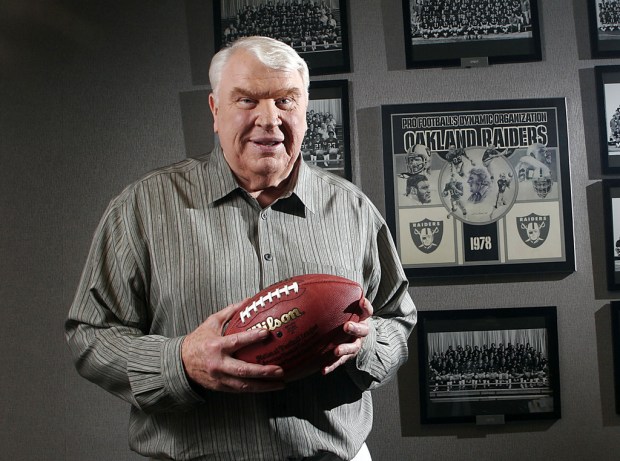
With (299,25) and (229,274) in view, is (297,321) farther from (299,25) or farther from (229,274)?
(299,25)

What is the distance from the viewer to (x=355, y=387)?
1.27m

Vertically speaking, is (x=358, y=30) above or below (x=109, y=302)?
above

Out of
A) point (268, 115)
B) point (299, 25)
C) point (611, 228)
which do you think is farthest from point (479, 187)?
point (268, 115)

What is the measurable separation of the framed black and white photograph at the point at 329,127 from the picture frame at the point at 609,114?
72 centimetres

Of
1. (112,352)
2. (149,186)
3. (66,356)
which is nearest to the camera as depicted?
(112,352)

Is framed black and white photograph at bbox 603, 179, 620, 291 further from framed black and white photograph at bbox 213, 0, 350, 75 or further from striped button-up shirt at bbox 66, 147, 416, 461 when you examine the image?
striped button-up shirt at bbox 66, 147, 416, 461

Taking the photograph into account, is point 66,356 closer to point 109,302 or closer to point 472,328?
point 109,302

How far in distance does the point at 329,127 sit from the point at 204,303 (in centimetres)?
91

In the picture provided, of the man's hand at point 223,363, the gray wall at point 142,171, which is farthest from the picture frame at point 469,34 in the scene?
the man's hand at point 223,363

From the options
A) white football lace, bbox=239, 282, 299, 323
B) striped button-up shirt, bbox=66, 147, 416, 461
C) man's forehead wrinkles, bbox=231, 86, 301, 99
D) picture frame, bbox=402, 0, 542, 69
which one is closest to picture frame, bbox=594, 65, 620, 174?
picture frame, bbox=402, 0, 542, 69

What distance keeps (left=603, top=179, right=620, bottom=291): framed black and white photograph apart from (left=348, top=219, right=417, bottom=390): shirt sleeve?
2.76ft

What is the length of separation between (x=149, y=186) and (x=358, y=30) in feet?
3.17

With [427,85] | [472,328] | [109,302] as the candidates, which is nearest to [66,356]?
[109,302]

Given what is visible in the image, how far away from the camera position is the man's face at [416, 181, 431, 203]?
6.50ft
